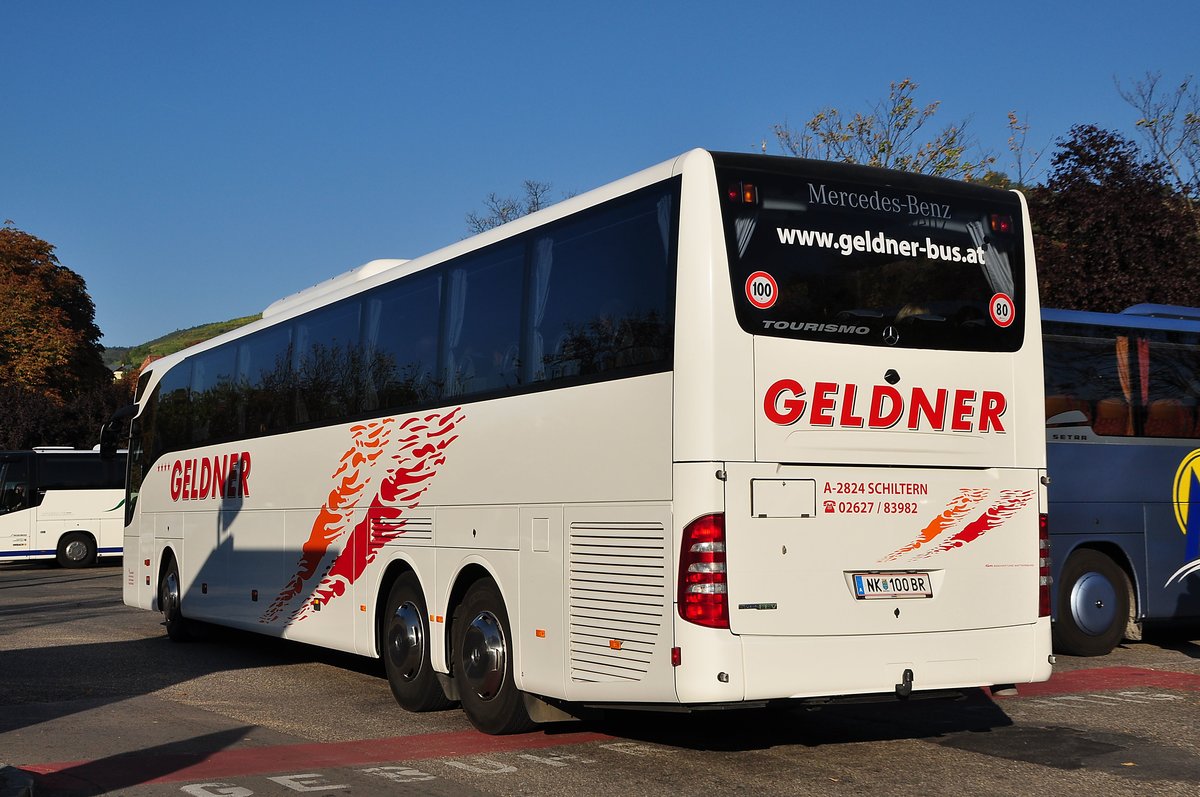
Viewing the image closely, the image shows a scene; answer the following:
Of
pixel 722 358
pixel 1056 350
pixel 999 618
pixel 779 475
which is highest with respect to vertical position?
pixel 1056 350

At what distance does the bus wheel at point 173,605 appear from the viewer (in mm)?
17750

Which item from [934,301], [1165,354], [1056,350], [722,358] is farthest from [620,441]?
[1165,354]

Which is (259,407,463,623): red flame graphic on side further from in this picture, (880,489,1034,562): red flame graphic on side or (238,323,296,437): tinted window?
(880,489,1034,562): red flame graphic on side

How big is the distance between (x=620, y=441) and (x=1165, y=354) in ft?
30.4

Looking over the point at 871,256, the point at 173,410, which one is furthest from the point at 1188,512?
the point at 173,410

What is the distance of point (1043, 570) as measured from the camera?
9.13 metres

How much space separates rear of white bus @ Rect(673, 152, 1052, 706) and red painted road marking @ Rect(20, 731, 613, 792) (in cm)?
216

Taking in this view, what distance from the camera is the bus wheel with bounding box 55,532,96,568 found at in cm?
3728

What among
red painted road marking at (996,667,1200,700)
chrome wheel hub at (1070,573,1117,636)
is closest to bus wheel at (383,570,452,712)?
red painted road marking at (996,667,1200,700)

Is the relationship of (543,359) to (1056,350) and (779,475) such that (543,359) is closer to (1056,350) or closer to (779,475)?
(779,475)

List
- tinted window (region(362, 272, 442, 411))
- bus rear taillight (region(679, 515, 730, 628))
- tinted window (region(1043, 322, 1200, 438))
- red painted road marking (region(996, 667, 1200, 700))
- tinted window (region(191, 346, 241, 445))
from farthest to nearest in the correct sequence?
tinted window (region(191, 346, 241, 445)) → tinted window (region(1043, 322, 1200, 438)) → red painted road marking (region(996, 667, 1200, 700)) → tinted window (region(362, 272, 442, 411)) → bus rear taillight (region(679, 515, 730, 628))

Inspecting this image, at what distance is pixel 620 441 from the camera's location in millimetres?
8500

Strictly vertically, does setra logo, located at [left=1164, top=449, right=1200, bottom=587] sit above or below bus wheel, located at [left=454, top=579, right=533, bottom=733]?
above

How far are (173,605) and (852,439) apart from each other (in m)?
12.0
